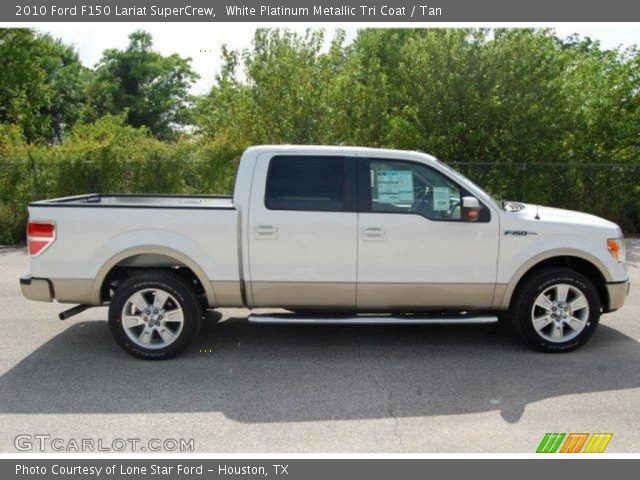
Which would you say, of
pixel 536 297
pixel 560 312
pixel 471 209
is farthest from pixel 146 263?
pixel 560 312

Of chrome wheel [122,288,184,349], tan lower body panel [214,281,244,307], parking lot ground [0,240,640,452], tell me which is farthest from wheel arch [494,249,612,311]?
chrome wheel [122,288,184,349]

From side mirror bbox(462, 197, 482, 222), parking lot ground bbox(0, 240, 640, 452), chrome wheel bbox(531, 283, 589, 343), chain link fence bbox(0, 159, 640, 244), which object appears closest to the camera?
parking lot ground bbox(0, 240, 640, 452)

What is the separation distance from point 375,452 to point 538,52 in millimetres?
12042

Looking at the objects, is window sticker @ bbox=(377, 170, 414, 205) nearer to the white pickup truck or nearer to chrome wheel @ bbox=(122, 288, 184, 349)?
the white pickup truck

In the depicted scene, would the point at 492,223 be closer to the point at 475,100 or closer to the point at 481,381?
the point at 481,381

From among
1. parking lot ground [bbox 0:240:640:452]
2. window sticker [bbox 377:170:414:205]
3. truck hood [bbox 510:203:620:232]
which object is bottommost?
parking lot ground [bbox 0:240:640:452]

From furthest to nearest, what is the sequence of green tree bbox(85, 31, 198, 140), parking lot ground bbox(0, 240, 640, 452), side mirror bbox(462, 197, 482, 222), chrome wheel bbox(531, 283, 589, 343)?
green tree bbox(85, 31, 198, 140) < chrome wheel bbox(531, 283, 589, 343) < side mirror bbox(462, 197, 482, 222) < parking lot ground bbox(0, 240, 640, 452)

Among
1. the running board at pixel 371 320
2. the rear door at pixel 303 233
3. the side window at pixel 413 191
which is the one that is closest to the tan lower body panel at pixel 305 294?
the rear door at pixel 303 233

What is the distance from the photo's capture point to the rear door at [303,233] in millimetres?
5602

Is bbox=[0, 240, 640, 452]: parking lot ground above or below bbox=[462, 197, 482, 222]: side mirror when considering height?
below

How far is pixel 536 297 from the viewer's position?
5.73m

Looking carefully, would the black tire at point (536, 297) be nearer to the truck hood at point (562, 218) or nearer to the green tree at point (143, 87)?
the truck hood at point (562, 218)

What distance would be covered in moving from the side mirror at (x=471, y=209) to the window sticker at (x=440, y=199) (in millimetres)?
153

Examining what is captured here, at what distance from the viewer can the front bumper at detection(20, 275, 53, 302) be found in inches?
222
